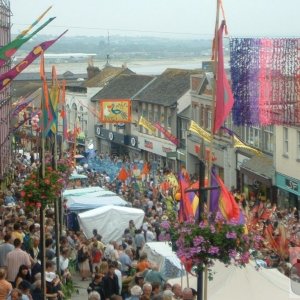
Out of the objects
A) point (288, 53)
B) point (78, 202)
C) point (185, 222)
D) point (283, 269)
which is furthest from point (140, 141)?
point (185, 222)

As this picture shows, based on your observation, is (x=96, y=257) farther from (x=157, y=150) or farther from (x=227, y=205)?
(x=157, y=150)

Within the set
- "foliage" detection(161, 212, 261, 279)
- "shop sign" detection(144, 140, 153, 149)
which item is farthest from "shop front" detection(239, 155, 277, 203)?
"foliage" detection(161, 212, 261, 279)

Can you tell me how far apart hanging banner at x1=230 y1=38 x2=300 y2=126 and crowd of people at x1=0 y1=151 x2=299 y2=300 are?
531 inches

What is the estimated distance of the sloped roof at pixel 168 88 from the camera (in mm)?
63844

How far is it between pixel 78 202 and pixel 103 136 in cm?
4343

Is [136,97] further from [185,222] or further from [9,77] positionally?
[185,222]

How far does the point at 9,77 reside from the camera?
25859 millimetres

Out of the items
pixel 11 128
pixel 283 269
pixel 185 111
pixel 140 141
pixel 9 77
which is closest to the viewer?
pixel 283 269

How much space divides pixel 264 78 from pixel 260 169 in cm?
421

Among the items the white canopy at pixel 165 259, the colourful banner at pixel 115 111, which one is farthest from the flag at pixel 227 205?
the colourful banner at pixel 115 111

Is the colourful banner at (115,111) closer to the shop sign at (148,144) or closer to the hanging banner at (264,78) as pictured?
the shop sign at (148,144)

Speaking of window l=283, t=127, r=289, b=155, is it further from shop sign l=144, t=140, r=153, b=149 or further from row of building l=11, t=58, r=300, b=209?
shop sign l=144, t=140, r=153, b=149

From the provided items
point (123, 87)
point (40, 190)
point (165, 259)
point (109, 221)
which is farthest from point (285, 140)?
point (123, 87)

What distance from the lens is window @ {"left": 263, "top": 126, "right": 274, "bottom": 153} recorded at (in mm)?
48594
